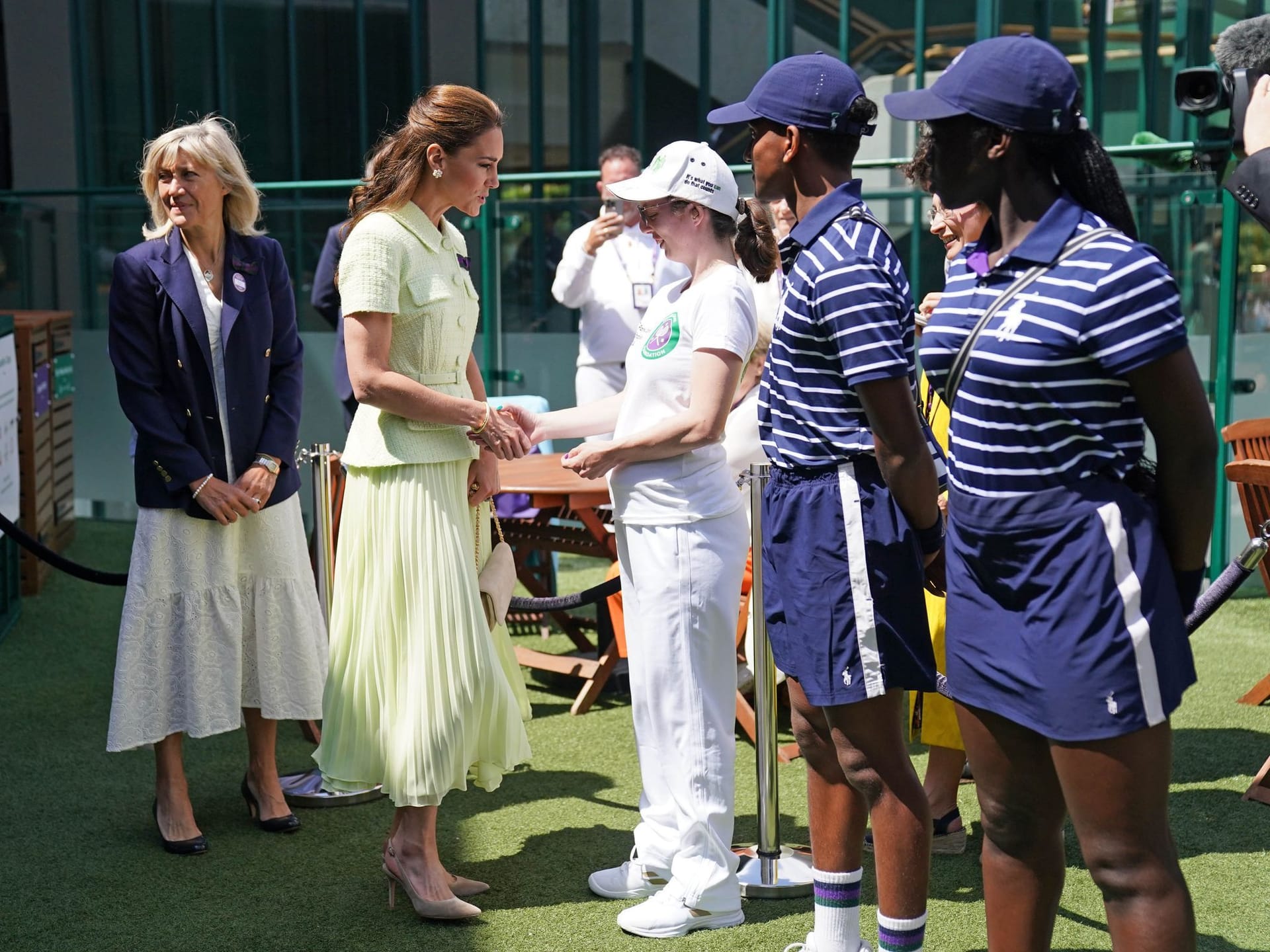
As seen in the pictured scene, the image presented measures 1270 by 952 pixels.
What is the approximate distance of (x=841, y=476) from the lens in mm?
3037

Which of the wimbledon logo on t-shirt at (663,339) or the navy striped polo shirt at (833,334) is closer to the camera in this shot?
the navy striped polo shirt at (833,334)

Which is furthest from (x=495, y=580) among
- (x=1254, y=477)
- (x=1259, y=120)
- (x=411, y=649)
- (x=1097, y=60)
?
(x=1097, y=60)

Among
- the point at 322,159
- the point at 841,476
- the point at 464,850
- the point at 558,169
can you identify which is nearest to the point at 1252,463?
the point at 841,476

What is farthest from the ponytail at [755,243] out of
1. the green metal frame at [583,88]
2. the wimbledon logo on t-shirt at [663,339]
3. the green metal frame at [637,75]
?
the green metal frame at [637,75]

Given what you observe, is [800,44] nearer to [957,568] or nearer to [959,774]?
[959,774]

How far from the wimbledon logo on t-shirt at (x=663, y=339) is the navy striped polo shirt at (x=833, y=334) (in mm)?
548

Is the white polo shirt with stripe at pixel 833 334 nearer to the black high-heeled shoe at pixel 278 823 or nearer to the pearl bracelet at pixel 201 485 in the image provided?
the pearl bracelet at pixel 201 485

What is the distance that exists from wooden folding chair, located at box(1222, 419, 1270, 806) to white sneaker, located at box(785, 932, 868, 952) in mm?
1955

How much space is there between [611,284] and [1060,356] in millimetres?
5636

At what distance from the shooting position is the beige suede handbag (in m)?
3.98

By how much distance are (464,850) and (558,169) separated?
950 centimetres

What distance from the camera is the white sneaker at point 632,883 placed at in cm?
395

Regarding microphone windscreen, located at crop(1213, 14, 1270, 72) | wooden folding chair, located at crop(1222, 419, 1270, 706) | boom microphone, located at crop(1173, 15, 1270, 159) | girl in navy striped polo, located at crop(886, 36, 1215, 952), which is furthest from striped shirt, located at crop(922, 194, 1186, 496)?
wooden folding chair, located at crop(1222, 419, 1270, 706)

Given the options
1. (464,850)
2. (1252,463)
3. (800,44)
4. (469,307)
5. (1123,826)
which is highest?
(800,44)
